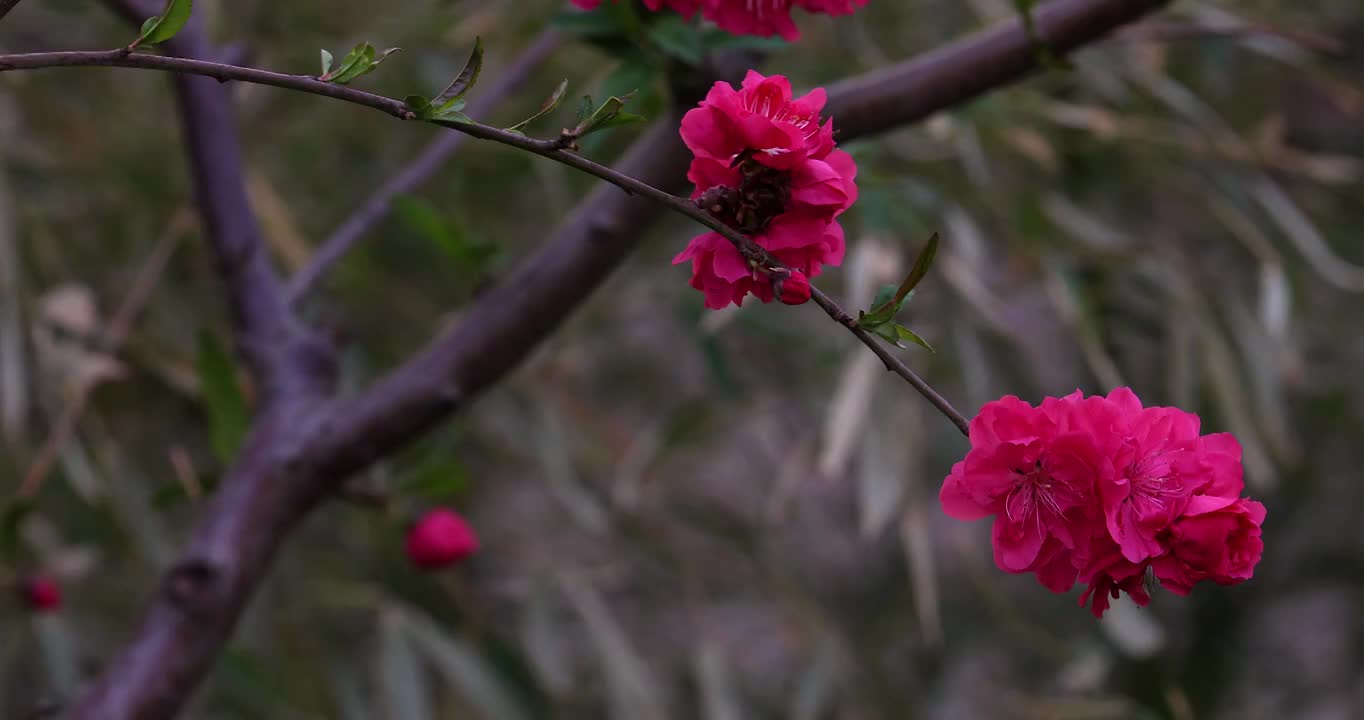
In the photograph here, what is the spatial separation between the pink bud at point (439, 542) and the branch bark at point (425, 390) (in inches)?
6.2

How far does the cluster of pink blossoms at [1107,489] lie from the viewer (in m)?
0.22

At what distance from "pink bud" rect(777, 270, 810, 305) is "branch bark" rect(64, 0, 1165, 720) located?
149mm

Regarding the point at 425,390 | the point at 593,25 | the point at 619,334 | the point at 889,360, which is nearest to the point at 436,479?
the point at 425,390

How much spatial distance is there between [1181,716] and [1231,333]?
0.31m

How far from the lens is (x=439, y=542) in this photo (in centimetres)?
57

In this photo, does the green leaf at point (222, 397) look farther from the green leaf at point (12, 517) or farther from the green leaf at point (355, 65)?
the green leaf at point (355, 65)

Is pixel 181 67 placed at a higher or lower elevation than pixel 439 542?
higher

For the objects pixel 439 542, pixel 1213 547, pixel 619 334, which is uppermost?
pixel 1213 547

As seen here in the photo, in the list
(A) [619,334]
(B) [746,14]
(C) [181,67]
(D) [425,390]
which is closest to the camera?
(C) [181,67]

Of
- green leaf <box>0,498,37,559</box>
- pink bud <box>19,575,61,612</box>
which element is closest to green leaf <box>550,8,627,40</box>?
green leaf <box>0,498,37,559</box>

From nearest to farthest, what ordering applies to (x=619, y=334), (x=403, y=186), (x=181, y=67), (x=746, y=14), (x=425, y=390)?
(x=181, y=67), (x=746, y=14), (x=425, y=390), (x=403, y=186), (x=619, y=334)

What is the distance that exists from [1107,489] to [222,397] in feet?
1.08

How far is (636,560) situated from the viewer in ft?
3.41

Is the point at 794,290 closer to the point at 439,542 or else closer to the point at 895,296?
the point at 895,296
